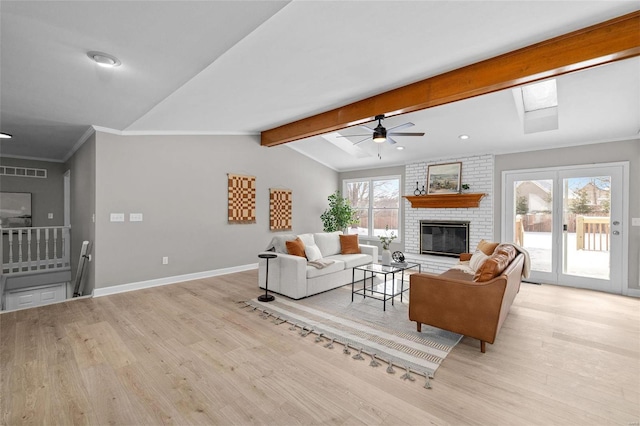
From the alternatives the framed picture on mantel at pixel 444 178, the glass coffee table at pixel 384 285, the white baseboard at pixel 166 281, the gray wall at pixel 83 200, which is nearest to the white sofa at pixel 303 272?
the glass coffee table at pixel 384 285

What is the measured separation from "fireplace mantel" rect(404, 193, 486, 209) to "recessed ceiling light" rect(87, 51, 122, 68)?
5519mm

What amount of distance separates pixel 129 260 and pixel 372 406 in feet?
14.1

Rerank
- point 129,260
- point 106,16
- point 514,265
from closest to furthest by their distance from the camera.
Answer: point 106,16
point 514,265
point 129,260

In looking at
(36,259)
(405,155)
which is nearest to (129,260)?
(36,259)

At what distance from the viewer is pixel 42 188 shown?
6.56 m

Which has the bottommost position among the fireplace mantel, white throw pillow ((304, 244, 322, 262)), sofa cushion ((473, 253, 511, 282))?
white throw pillow ((304, 244, 322, 262))

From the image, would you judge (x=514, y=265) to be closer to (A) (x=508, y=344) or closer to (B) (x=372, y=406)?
(A) (x=508, y=344)

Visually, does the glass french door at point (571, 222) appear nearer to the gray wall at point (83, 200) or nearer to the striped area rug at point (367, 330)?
the striped area rug at point (367, 330)

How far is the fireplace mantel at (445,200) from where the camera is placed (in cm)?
564

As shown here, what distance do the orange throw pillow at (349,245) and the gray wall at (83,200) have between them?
3999 mm

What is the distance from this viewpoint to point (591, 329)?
3.13 metres

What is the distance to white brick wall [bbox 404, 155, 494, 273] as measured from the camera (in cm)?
557

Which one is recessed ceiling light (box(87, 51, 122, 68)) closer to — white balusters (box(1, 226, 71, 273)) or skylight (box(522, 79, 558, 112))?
white balusters (box(1, 226, 71, 273))

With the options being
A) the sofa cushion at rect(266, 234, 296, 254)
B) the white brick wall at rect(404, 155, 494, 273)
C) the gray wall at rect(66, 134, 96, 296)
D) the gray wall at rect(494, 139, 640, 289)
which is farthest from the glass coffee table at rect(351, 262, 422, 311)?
the gray wall at rect(66, 134, 96, 296)
